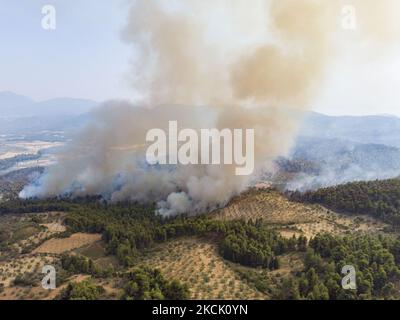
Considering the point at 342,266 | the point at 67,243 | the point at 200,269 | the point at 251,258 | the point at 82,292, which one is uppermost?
the point at 342,266

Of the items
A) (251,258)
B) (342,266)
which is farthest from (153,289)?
(342,266)

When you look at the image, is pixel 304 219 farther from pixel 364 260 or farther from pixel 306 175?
pixel 306 175

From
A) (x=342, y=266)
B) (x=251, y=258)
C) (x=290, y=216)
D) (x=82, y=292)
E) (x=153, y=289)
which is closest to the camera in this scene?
(x=153, y=289)

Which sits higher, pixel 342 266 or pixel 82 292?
pixel 342 266

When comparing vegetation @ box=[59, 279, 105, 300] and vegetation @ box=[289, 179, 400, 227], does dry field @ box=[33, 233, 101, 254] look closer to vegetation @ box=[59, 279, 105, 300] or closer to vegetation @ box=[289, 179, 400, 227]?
vegetation @ box=[59, 279, 105, 300]

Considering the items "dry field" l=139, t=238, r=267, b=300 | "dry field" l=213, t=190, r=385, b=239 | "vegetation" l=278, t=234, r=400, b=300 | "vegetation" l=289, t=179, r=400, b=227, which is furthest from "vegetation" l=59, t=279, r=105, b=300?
"vegetation" l=289, t=179, r=400, b=227

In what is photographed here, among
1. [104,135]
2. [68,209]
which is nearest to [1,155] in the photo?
[104,135]

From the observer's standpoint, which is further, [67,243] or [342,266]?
[67,243]

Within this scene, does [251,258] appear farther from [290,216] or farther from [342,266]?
[290,216]

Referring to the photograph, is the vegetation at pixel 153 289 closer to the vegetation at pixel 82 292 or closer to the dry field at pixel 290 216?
the vegetation at pixel 82 292
